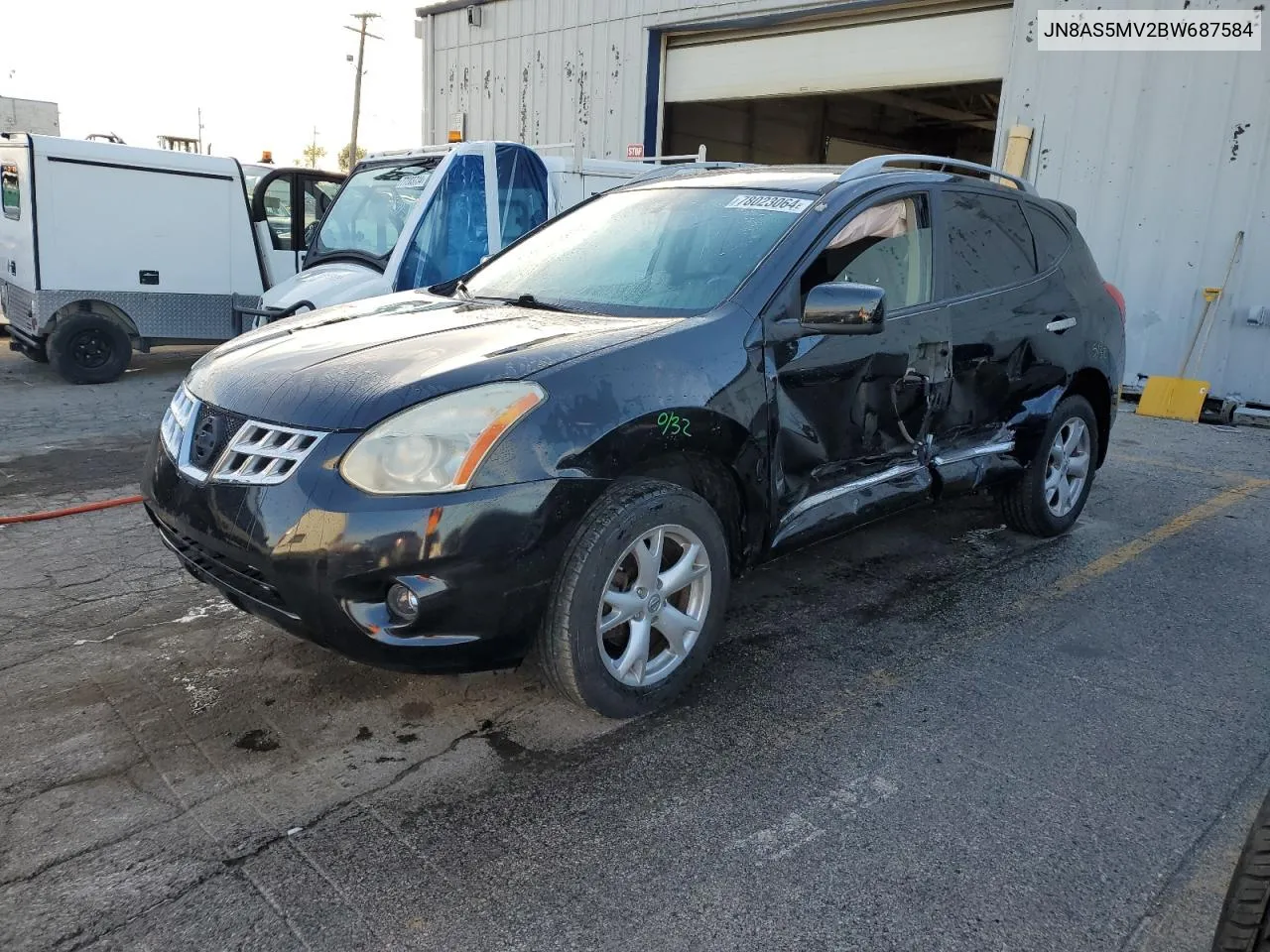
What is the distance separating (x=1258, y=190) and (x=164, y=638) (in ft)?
32.3

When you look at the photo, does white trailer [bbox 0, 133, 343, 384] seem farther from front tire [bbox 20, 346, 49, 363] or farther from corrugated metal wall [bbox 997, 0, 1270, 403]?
corrugated metal wall [bbox 997, 0, 1270, 403]

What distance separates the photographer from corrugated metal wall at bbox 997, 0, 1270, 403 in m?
9.24

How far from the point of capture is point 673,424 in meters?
2.95

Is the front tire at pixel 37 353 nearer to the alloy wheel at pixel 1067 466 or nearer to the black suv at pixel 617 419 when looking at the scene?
the black suv at pixel 617 419

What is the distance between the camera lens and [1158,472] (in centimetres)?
687

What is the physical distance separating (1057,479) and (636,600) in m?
2.96

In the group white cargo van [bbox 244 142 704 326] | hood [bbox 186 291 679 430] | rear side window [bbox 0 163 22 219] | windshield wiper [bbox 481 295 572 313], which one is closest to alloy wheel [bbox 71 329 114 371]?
rear side window [bbox 0 163 22 219]

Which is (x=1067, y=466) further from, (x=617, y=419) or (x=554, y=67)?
(x=554, y=67)

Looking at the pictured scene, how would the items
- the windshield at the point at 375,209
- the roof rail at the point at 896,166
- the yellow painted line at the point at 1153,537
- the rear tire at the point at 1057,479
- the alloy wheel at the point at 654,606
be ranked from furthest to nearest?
the windshield at the point at 375,209 → the rear tire at the point at 1057,479 → the yellow painted line at the point at 1153,537 → the roof rail at the point at 896,166 → the alloy wheel at the point at 654,606

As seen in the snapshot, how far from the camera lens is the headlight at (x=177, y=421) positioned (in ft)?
9.80

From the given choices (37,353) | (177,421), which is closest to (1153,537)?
(177,421)

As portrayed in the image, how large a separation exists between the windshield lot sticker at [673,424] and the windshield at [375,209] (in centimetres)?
558

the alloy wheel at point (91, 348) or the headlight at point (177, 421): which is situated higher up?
the headlight at point (177, 421)

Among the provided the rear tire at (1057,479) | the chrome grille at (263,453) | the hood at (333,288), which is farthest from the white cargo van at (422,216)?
the chrome grille at (263,453)
